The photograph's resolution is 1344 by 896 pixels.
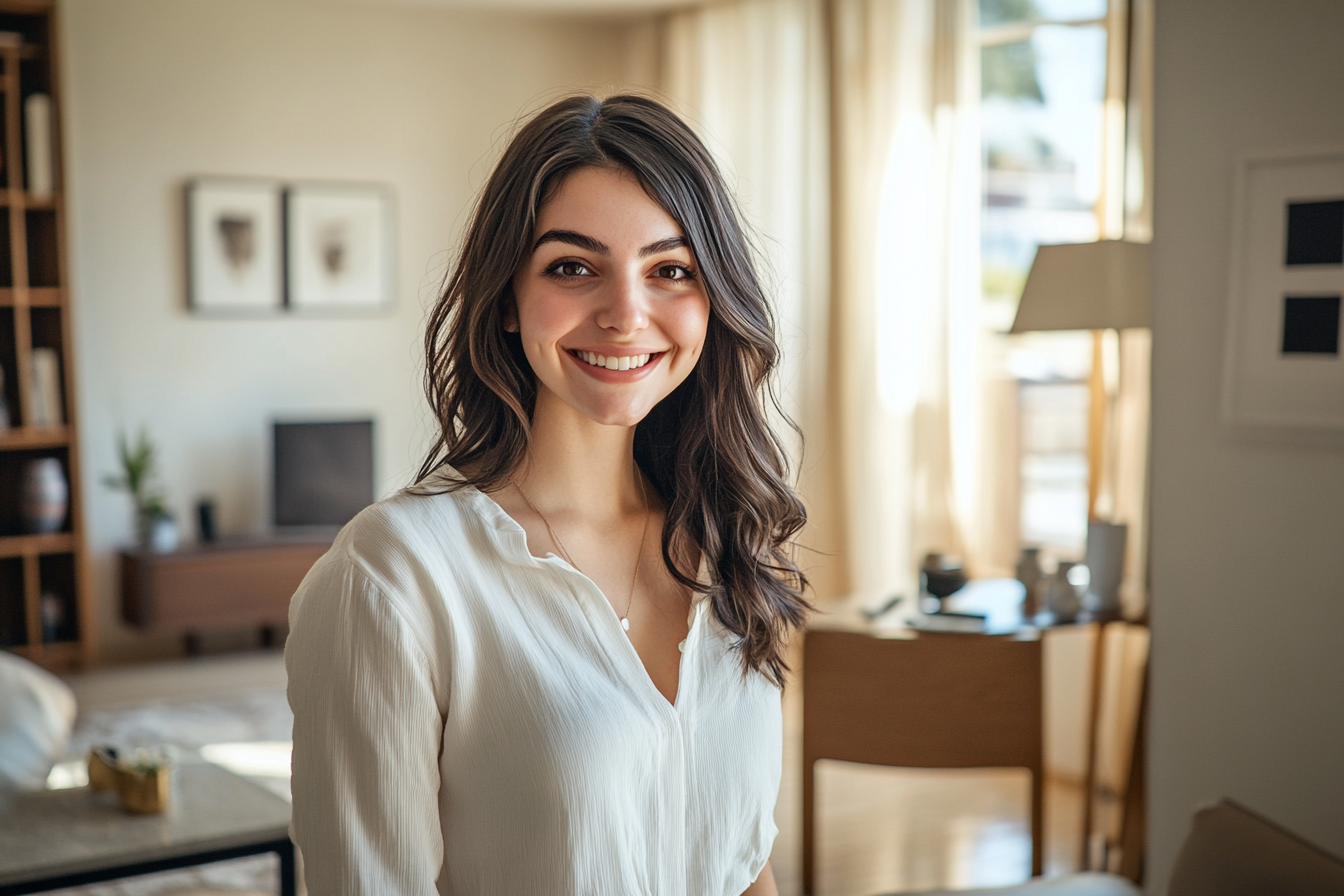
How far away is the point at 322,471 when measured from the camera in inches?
230

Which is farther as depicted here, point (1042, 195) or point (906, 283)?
point (906, 283)

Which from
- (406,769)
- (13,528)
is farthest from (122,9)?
(406,769)

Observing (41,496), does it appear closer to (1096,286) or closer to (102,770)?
(102,770)

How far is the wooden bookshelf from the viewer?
16.9 ft

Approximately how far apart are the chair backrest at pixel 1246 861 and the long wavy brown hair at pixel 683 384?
2.10 feet

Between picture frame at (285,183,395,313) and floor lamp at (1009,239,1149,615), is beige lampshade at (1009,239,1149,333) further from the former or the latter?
picture frame at (285,183,395,313)

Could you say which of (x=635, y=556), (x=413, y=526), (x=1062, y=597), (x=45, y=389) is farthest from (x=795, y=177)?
(x=413, y=526)

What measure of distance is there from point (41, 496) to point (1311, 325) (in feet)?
15.5

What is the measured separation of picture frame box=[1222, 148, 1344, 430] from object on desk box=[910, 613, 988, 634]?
2.53 feet

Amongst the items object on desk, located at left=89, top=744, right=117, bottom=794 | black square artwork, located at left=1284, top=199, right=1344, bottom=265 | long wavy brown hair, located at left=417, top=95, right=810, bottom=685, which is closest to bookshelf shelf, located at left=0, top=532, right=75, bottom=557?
object on desk, located at left=89, top=744, right=117, bottom=794

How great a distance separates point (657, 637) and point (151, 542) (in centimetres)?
462

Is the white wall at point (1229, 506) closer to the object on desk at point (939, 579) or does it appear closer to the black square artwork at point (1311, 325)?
the black square artwork at point (1311, 325)

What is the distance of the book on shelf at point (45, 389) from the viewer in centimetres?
520

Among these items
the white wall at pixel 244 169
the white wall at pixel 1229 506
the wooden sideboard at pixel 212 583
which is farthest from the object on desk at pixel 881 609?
the wooden sideboard at pixel 212 583
